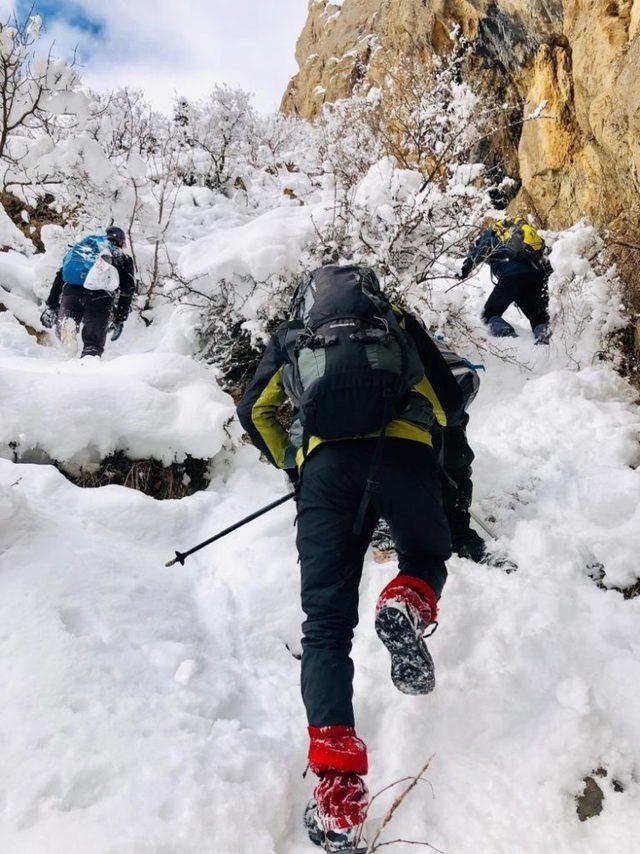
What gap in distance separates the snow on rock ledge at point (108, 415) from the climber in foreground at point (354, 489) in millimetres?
1677

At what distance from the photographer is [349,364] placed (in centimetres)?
210

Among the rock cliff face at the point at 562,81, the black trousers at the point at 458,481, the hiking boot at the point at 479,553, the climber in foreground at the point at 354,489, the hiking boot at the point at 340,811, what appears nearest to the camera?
the hiking boot at the point at 340,811

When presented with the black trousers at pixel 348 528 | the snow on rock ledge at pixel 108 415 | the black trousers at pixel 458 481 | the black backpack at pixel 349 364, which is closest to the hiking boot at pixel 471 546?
the black trousers at pixel 458 481

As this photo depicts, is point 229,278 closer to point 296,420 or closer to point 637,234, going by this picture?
point 296,420

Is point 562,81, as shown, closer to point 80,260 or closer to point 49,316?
point 80,260

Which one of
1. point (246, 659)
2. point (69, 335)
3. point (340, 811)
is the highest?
point (69, 335)

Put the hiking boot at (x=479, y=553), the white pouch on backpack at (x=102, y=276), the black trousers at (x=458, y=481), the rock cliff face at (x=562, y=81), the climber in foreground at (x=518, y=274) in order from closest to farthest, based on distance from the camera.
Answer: the hiking boot at (x=479, y=553) → the black trousers at (x=458, y=481) → the rock cliff face at (x=562, y=81) → the white pouch on backpack at (x=102, y=276) → the climber in foreground at (x=518, y=274)

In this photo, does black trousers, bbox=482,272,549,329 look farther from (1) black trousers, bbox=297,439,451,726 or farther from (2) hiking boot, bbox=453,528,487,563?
(1) black trousers, bbox=297,439,451,726

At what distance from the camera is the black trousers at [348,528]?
6.69ft

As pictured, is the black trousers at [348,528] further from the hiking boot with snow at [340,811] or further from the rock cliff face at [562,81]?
the rock cliff face at [562,81]

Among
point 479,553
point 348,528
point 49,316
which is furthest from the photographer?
point 49,316

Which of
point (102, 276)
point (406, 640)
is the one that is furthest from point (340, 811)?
point (102, 276)

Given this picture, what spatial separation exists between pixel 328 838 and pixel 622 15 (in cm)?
656

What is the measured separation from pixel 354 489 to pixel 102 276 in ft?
13.8
